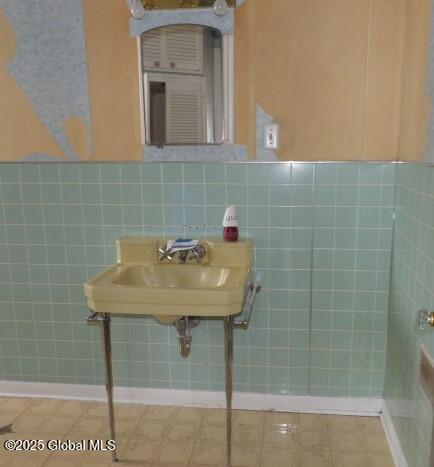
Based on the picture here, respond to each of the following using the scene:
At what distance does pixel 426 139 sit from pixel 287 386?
1234 millimetres

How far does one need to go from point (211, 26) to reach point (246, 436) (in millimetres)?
1727

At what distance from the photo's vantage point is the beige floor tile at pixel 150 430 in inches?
77.4

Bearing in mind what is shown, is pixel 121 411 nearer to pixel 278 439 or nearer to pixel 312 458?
pixel 278 439

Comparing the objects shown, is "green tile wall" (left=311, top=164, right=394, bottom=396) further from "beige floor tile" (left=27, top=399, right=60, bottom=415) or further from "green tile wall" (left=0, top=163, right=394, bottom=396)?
"beige floor tile" (left=27, top=399, right=60, bottom=415)

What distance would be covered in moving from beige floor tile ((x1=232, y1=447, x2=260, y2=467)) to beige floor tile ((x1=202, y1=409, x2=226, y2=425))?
181 millimetres

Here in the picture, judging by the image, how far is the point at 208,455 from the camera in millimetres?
1853

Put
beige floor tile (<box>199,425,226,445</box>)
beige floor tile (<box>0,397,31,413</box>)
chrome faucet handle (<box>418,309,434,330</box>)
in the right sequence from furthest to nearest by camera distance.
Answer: beige floor tile (<box>0,397,31,413</box>), beige floor tile (<box>199,425,226,445</box>), chrome faucet handle (<box>418,309,434,330</box>)

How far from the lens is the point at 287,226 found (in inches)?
76.5

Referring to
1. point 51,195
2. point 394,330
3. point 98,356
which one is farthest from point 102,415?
point 394,330

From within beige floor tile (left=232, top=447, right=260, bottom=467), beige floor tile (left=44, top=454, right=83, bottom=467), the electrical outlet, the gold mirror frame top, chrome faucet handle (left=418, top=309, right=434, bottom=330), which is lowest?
beige floor tile (left=44, top=454, right=83, bottom=467)

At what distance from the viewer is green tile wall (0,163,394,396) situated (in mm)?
1919

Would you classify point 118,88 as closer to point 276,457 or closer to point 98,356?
point 98,356

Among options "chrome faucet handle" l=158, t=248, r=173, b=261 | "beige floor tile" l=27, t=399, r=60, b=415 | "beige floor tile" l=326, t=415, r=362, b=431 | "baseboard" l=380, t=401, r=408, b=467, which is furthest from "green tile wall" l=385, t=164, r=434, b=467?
"beige floor tile" l=27, t=399, r=60, b=415

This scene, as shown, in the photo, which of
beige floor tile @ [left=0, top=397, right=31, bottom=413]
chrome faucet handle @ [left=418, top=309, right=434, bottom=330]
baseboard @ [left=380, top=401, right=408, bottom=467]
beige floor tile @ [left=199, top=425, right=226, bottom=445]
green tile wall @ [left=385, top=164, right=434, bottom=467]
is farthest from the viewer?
beige floor tile @ [left=0, top=397, right=31, bottom=413]
